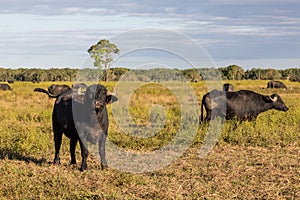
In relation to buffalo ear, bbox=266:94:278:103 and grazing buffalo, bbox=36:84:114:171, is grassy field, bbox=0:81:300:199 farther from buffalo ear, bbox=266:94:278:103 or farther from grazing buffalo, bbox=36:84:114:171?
buffalo ear, bbox=266:94:278:103

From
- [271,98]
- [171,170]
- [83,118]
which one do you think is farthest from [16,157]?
[271,98]

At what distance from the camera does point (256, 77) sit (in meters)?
78.6

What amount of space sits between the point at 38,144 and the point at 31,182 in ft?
8.53

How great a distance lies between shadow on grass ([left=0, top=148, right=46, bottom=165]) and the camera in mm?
7863

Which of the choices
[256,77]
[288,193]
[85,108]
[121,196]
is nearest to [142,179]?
[121,196]

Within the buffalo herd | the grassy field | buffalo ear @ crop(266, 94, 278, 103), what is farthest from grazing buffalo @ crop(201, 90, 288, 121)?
the buffalo herd

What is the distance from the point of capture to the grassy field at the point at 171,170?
19.2 feet

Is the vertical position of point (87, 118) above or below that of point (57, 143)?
above

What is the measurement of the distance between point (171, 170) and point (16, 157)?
2.71m

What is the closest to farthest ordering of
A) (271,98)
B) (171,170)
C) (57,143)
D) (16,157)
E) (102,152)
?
(171,170), (102,152), (57,143), (16,157), (271,98)

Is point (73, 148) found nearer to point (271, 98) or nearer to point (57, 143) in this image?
point (57, 143)

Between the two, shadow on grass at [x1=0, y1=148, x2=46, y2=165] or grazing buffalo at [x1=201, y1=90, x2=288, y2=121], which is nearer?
shadow on grass at [x1=0, y1=148, x2=46, y2=165]

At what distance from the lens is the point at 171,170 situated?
7195 mm

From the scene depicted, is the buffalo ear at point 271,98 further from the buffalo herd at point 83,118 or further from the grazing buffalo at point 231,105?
the buffalo herd at point 83,118
